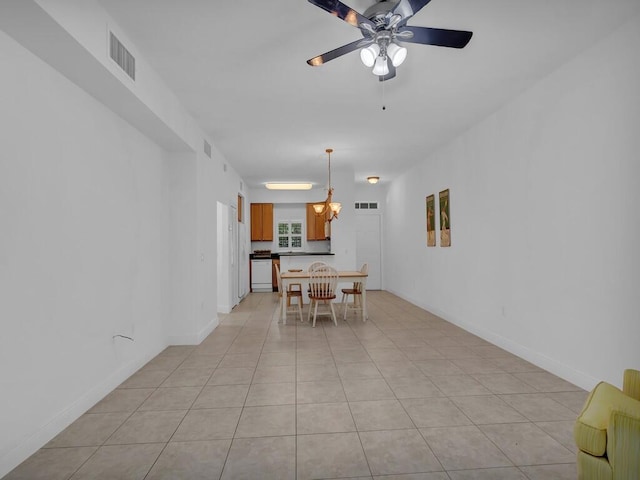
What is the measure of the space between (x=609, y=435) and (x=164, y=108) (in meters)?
3.74

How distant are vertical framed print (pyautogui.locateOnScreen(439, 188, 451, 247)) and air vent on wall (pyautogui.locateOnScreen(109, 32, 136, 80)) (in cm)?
436

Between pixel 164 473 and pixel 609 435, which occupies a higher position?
pixel 609 435

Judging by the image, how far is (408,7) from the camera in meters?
1.96

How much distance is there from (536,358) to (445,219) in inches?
101

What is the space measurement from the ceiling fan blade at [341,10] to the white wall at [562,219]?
1981mm

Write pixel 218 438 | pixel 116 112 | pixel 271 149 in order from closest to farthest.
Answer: pixel 218 438 < pixel 116 112 < pixel 271 149

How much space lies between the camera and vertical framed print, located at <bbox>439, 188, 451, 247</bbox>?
221 inches

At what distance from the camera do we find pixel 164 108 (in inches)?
135

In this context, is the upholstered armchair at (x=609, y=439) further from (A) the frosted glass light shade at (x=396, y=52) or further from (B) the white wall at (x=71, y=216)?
(B) the white wall at (x=71, y=216)

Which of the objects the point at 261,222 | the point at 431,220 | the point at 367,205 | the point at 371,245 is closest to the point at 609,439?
the point at 431,220

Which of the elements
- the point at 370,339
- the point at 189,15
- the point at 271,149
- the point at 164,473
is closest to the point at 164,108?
the point at 189,15

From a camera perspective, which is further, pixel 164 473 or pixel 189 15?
pixel 189 15

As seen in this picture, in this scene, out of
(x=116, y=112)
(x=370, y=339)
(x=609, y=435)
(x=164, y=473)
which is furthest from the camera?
(x=370, y=339)

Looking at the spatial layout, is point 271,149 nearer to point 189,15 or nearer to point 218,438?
point 189,15
